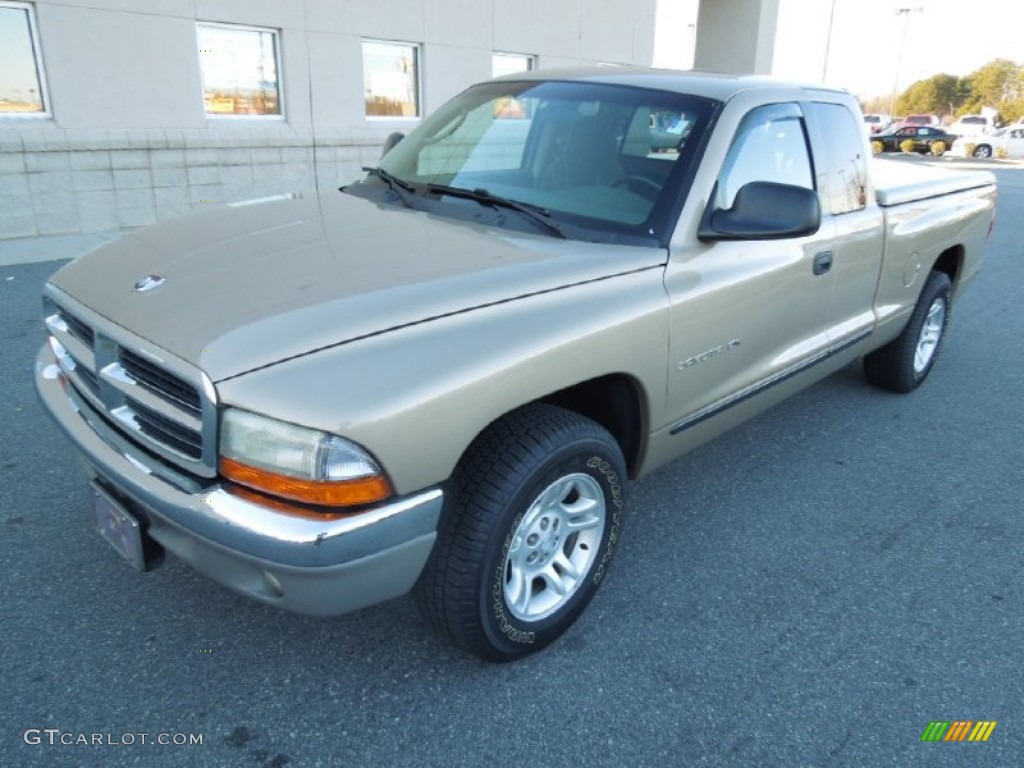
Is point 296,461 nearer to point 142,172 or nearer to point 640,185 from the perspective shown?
point 640,185

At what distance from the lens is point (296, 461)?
191 cm

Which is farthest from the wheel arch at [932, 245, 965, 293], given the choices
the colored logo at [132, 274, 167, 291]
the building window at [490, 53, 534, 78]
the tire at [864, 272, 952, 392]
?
the building window at [490, 53, 534, 78]

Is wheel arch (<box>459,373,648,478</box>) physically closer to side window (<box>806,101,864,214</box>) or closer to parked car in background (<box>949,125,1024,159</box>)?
side window (<box>806,101,864,214</box>)

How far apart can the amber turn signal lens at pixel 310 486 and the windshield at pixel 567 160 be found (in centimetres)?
126

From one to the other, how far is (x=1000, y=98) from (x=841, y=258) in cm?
8396

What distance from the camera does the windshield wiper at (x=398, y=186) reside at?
10.6 feet

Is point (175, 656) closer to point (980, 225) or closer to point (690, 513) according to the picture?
point (690, 513)

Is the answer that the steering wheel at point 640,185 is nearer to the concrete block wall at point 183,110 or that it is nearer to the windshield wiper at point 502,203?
the windshield wiper at point 502,203

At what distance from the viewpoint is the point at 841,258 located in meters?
3.62

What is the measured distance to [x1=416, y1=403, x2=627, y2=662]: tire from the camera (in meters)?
2.23

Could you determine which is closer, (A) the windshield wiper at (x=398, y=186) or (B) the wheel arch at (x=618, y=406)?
(B) the wheel arch at (x=618, y=406)

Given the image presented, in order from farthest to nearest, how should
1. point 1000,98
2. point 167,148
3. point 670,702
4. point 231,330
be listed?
point 1000,98 → point 167,148 → point 670,702 → point 231,330

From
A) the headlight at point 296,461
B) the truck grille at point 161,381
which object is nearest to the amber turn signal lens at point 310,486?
the headlight at point 296,461

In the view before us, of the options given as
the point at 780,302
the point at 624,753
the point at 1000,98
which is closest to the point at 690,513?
the point at 780,302
